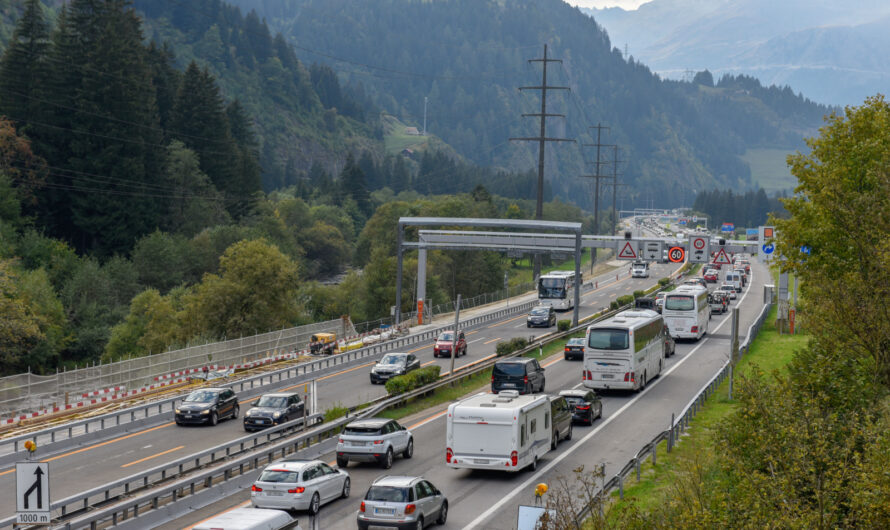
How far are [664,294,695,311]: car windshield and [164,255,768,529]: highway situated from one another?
905 cm

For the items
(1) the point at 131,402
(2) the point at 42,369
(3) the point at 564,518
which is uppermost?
(3) the point at 564,518

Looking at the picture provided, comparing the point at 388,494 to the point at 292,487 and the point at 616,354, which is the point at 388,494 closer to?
the point at 292,487

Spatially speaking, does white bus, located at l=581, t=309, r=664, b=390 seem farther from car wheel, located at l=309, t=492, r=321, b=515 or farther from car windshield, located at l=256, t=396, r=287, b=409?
car wheel, located at l=309, t=492, r=321, b=515

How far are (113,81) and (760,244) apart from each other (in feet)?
246

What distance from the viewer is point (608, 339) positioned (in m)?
41.5

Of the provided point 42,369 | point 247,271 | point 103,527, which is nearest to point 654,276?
point 247,271

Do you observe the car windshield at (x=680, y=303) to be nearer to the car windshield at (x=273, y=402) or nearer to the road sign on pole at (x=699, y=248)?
the road sign on pole at (x=699, y=248)

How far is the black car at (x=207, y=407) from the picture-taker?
37125mm

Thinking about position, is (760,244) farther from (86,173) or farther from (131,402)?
(86,173)

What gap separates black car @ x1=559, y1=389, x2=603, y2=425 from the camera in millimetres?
36156

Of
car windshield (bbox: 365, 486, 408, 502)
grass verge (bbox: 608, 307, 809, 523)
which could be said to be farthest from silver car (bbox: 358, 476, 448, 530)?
grass verge (bbox: 608, 307, 809, 523)

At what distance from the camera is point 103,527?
2170 cm

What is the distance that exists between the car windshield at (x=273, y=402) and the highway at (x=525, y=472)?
15.7 ft

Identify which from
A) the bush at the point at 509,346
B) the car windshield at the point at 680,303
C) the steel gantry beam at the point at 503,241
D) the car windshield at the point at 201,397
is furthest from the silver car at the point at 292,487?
the steel gantry beam at the point at 503,241
